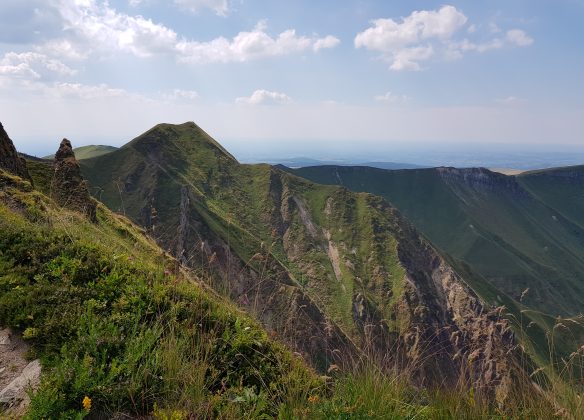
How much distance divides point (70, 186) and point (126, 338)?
23.8 metres

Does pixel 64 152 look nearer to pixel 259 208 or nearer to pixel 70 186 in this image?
pixel 70 186

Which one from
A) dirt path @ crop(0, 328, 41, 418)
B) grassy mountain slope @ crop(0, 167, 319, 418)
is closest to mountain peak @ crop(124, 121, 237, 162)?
grassy mountain slope @ crop(0, 167, 319, 418)

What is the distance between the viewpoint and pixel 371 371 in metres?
4.85

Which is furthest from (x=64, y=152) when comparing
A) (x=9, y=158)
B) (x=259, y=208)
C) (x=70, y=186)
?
(x=259, y=208)

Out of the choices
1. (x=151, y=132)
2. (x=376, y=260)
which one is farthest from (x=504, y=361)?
(x=151, y=132)

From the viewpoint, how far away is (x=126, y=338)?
16.7 ft

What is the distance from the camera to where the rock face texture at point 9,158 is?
2017cm

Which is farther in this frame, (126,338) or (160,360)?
(126,338)

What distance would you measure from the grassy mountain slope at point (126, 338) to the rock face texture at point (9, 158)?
16.1 meters

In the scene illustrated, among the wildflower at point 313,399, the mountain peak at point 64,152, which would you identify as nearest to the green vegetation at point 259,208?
the mountain peak at point 64,152

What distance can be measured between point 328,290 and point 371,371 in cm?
9727

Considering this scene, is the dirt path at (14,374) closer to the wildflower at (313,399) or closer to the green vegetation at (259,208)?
the wildflower at (313,399)

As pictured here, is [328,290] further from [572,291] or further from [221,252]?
[572,291]

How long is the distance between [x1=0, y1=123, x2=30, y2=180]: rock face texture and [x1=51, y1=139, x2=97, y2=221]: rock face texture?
1701mm
